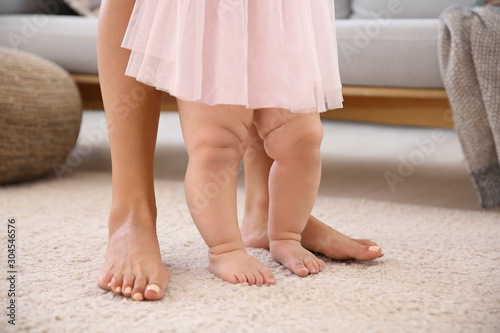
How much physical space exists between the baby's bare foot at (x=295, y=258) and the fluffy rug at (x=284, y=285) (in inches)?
0.6

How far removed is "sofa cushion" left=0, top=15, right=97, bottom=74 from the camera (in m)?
1.67

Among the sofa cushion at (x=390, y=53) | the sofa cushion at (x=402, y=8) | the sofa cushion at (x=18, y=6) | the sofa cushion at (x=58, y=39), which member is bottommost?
the sofa cushion at (x=58, y=39)

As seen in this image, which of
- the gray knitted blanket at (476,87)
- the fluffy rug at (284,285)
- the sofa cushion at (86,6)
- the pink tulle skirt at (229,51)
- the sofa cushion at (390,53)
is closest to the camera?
the fluffy rug at (284,285)

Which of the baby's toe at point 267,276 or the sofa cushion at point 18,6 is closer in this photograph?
the baby's toe at point 267,276

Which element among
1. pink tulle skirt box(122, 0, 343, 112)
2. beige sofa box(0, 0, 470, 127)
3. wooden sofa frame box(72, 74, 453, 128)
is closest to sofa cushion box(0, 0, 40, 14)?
beige sofa box(0, 0, 470, 127)

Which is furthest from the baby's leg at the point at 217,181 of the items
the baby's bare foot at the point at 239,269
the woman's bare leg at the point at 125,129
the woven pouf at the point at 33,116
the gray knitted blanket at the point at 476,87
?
the woven pouf at the point at 33,116

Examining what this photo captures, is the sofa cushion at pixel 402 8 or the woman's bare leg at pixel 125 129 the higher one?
the sofa cushion at pixel 402 8

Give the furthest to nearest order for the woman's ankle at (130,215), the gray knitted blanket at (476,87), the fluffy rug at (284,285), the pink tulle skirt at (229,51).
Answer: the gray knitted blanket at (476,87) → the woman's ankle at (130,215) → the pink tulle skirt at (229,51) → the fluffy rug at (284,285)

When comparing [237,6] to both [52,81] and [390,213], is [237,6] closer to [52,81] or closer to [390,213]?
[390,213]

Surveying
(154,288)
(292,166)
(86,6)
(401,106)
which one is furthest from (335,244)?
(86,6)

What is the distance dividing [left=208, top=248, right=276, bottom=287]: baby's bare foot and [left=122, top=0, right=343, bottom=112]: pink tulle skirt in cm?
22

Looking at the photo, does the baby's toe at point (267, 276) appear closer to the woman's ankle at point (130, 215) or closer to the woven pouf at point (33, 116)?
the woman's ankle at point (130, 215)

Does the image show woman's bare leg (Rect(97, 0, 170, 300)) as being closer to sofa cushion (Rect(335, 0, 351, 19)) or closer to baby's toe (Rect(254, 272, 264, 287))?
baby's toe (Rect(254, 272, 264, 287))

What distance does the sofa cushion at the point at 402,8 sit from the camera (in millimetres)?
1879
